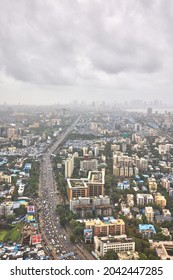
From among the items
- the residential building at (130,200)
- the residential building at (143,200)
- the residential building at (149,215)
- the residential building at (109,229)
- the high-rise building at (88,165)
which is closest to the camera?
the residential building at (109,229)

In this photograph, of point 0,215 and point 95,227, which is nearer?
point 95,227

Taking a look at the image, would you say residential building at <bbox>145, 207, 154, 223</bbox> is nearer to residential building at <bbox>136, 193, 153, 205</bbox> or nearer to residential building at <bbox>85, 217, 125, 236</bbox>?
residential building at <bbox>136, 193, 153, 205</bbox>

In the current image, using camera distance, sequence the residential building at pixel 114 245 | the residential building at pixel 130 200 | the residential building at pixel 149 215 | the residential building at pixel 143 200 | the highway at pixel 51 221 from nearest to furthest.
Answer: the residential building at pixel 114 245 → the highway at pixel 51 221 → the residential building at pixel 149 215 → the residential building at pixel 130 200 → the residential building at pixel 143 200

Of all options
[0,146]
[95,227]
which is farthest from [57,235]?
[0,146]

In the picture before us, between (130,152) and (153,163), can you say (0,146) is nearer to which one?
Result: (130,152)

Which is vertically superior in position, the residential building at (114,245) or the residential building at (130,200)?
the residential building at (114,245)

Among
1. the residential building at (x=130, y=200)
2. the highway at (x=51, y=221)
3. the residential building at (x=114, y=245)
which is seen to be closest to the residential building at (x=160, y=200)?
the residential building at (x=130, y=200)

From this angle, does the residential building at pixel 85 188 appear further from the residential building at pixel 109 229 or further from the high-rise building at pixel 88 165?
the high-rise building at pixel 88 165

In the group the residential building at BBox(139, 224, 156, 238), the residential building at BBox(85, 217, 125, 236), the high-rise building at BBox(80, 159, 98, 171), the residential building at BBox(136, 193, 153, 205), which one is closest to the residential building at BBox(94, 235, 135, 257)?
the residential building at BBox(85, 217, 125, 236)
